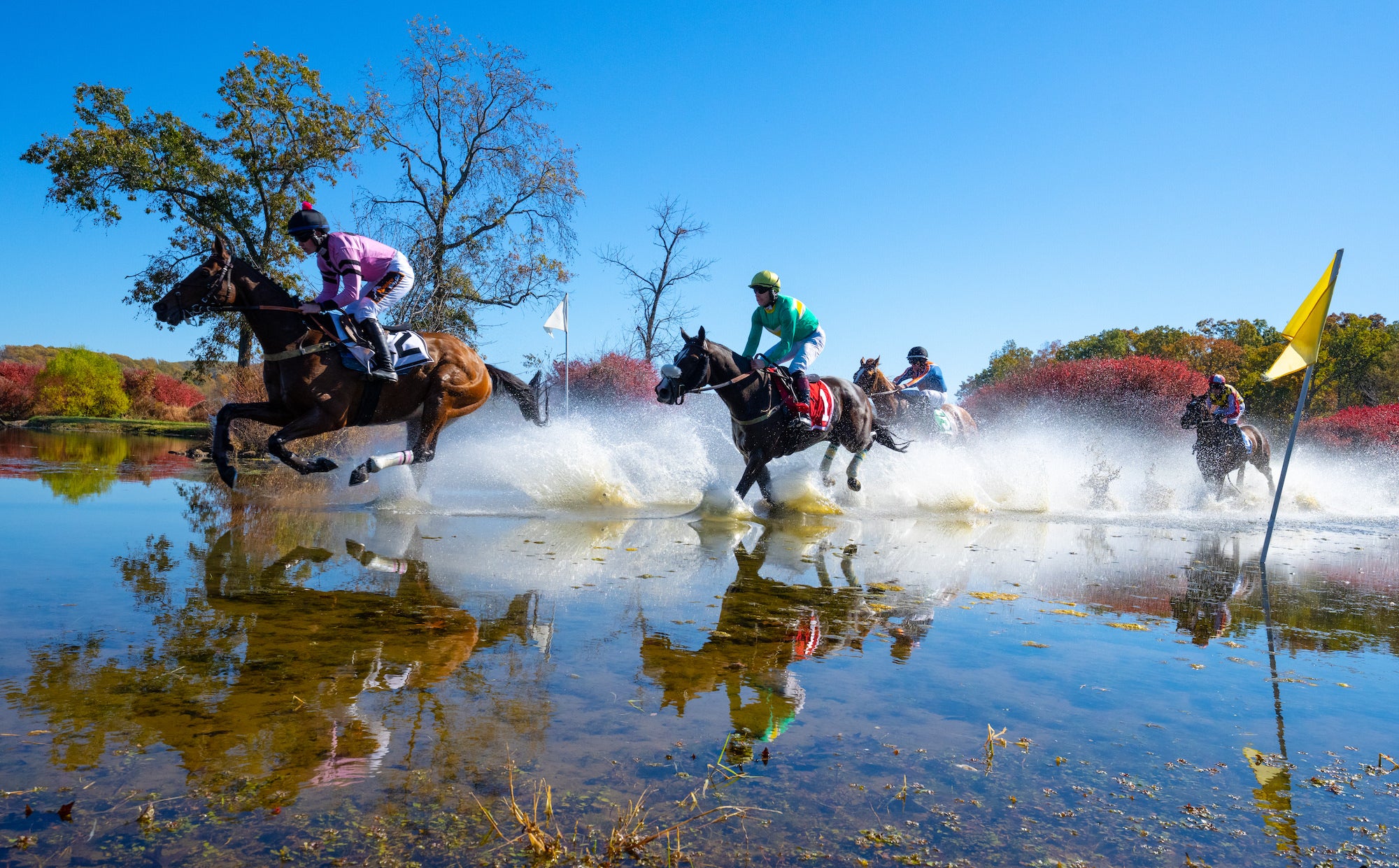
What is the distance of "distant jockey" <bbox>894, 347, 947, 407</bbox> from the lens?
A: 48.2ft

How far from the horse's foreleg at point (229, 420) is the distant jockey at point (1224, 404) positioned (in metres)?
16.6

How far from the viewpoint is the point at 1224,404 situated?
A: 16281 mm

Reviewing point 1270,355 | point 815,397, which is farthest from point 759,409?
point 1270,355

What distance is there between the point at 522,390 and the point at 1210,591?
8.64m

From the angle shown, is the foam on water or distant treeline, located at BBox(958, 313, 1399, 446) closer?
the foam on water

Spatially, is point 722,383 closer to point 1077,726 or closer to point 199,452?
point 1077,726

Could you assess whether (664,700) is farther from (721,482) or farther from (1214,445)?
(1214,445)

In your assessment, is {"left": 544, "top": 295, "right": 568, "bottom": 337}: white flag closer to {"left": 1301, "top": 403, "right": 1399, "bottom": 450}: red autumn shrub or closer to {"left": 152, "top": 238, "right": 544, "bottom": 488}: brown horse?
{"left": 152, "top": 238, "right": 544, "bottom": 488}: brown horse

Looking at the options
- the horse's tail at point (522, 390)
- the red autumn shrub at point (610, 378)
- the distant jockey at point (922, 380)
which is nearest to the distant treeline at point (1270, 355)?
the red autumn shrub at point (610, 378)

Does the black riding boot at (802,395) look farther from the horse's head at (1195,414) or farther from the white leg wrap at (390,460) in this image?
the horse's head at (1195,414)

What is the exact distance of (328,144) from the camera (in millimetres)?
25375

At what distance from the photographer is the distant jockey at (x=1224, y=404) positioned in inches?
639

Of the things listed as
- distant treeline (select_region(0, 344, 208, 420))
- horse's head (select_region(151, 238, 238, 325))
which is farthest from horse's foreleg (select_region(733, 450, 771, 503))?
distant treeline (select_region(0, 344, 208, 420))

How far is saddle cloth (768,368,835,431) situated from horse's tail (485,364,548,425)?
3.43 meters
